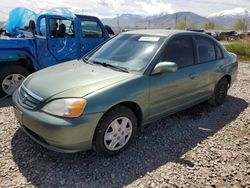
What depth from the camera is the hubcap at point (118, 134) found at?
3.25 meters

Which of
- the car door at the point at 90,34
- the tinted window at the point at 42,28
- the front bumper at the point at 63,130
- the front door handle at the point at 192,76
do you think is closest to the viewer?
the front bumper at the point at 63,130

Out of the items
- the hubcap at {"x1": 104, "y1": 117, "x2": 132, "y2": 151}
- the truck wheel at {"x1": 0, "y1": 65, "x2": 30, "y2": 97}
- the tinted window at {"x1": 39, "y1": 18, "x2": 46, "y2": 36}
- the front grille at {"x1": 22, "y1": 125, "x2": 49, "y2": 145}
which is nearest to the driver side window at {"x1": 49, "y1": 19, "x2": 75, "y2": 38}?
the tinted window at {"x1": 39, "y1": 18, "x2": 46, "y2": 36}

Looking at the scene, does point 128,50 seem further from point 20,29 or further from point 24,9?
point 24,9

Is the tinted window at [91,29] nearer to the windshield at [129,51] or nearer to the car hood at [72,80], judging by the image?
the windshield at [129,51]

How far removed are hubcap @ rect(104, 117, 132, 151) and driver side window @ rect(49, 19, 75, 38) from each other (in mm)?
3506

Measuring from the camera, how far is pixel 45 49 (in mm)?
5891

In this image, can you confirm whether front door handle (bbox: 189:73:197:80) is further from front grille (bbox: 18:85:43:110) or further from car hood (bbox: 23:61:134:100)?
front grille (bbox: 18:85:43:110)

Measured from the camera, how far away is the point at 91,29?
6.53 metres

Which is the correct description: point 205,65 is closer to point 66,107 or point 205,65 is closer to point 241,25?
point 66,107

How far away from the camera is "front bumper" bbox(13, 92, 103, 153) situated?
9.35 ft

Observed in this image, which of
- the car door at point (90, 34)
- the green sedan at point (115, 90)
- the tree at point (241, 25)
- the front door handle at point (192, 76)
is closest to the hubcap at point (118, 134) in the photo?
the green sedan at point (115, 90)

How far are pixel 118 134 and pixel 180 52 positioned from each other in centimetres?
173

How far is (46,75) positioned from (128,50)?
125 centimetres

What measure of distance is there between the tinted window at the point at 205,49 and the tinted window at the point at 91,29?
2818mm
